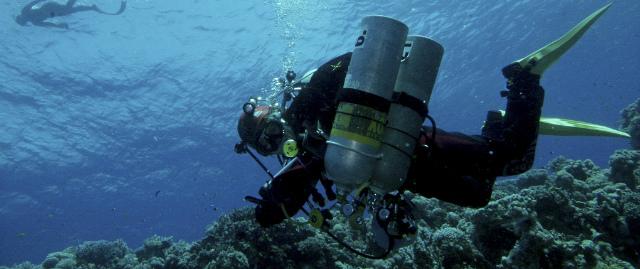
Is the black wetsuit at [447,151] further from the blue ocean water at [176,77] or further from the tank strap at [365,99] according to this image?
the blue ocean water at [176,77]

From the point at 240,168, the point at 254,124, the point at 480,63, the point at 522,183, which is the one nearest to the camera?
the point at 254,124

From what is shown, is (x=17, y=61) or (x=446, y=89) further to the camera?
(x=446, y=89)

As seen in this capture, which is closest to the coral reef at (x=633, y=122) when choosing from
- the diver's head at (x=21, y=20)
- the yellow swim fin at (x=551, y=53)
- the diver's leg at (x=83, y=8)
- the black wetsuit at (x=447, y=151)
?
the yellow swim fin at (x=551, y=53)

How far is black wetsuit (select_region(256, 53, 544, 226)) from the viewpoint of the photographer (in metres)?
3.97

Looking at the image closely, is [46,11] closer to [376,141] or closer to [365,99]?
[365,99]

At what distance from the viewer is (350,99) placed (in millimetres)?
→ 3744

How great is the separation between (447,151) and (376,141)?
112 centimetres

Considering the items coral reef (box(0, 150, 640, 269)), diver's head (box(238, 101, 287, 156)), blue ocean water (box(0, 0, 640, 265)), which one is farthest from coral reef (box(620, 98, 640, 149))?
diver's head (box(238, 101, 287, 156))

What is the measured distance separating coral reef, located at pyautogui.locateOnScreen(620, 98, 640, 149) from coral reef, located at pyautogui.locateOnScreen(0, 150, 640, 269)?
5.37m

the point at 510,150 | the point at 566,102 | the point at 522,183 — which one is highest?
the point at 566,102

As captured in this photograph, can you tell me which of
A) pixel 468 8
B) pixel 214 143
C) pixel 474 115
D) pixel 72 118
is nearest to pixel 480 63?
pixel 468 8

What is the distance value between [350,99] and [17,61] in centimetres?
Answer: 2636

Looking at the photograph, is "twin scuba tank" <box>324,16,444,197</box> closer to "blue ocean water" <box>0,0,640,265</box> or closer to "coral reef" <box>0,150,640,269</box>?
"coral reef" <box>0,150,640,269</box>

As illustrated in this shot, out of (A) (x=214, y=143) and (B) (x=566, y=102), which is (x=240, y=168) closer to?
(A) (x=214, y=143)
